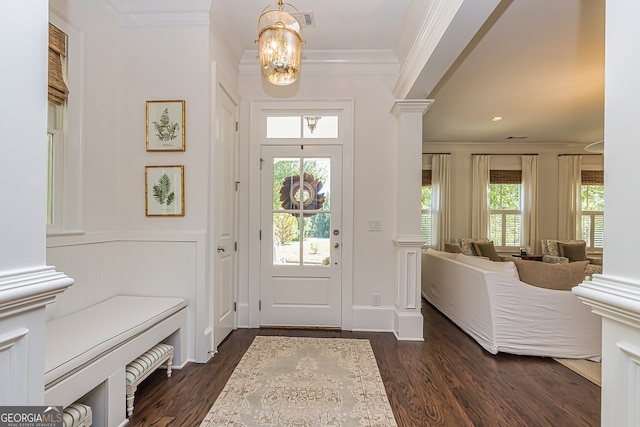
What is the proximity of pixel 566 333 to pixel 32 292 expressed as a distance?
11.6ft

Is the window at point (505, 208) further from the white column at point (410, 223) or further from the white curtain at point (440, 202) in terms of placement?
the white column at point (410, 223)

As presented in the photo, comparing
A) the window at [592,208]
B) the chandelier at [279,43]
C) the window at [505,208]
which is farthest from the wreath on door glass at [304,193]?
the window at [592,208]

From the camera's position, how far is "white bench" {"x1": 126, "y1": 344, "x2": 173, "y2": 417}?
190 cm

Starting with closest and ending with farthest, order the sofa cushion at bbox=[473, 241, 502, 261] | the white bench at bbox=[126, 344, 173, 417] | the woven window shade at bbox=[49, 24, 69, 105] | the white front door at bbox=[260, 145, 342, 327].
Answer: the white bench at bbox=[126, 344, 173, 417]
the woven window shade at bbox=[49, 24, 69, 105]
the white front door at bbox=[260, 145, 342, 327]
the sofa cushion at bbox=[473, 241, 502, 261]

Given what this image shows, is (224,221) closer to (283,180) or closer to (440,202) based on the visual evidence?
(283,180)

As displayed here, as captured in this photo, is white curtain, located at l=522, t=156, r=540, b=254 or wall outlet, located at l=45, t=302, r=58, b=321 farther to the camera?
white curtain, located at l=522, t=156, r=540, b=254

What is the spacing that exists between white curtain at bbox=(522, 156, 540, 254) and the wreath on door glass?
4958mm

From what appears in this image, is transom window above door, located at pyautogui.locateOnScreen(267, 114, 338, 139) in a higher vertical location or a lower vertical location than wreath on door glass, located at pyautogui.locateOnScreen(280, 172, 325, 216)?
higher

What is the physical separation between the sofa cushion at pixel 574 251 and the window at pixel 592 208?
92 centimetres

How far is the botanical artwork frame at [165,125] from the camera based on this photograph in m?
2.66

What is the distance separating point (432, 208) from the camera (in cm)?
654

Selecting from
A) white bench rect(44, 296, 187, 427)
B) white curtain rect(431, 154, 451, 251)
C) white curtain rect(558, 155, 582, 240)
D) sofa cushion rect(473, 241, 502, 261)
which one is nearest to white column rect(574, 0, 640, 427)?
white bench rect(44, 296, 187, 427)

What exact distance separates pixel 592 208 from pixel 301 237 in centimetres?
637

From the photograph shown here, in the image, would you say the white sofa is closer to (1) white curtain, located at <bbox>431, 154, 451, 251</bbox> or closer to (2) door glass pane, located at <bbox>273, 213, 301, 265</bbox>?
(2) door glass pane, located at <bbox>273, 213, 301, 265</bbox>
